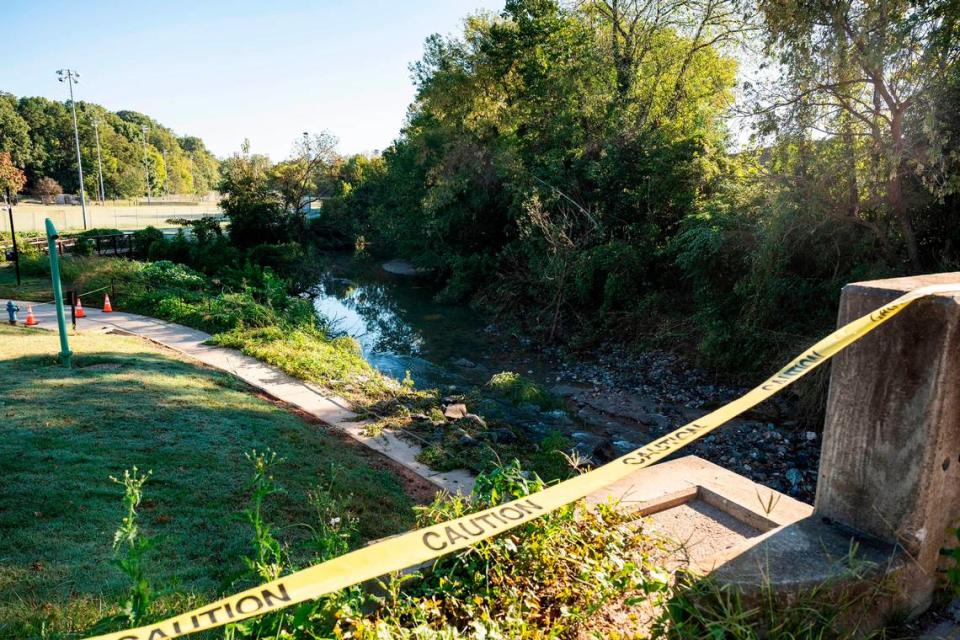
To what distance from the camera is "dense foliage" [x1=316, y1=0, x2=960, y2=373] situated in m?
10.3

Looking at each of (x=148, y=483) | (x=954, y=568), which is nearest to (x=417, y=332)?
(x=148, y=483)

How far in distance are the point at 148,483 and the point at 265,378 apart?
18.5 feet

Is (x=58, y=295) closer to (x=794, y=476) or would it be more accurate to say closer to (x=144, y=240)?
(x=794, y=476)

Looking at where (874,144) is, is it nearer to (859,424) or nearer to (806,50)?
(806,50)

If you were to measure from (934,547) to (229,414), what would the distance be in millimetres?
8022

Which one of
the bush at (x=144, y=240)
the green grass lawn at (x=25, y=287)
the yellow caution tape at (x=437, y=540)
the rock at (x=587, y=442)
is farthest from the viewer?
the bush at (x=144, y=240)

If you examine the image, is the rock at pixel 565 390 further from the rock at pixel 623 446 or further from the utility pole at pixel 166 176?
the utility pole at pixel 166 176

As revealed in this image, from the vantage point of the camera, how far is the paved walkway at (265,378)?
8.23m

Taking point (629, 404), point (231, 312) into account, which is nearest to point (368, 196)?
point (231, 312)

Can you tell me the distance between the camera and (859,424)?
106 inches

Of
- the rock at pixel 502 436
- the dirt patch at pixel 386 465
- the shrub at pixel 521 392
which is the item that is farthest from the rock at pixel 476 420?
the dirt patch at pixel 386 465

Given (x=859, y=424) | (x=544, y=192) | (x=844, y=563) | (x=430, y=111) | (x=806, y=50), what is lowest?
(x=844, y=563)

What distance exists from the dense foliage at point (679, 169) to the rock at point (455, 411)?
20.9 feet

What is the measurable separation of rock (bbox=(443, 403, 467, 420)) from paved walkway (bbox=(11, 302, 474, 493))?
5.77 ft
